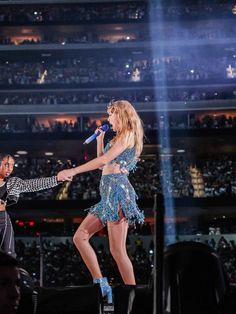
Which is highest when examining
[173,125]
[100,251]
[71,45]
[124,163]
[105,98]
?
[71,45]

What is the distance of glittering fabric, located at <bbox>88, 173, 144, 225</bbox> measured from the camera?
5.06m

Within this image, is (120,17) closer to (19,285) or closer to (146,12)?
(146,12)

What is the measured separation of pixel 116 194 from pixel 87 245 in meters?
0.53

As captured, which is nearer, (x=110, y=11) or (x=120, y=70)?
(x=120, y=70)

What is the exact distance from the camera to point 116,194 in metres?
5.16

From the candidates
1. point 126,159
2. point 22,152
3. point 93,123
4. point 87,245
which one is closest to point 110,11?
point 93,123

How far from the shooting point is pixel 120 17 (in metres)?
34.8

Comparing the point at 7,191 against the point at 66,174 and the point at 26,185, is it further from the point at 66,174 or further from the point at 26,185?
the point at 66,174

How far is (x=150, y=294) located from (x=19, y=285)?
62cm

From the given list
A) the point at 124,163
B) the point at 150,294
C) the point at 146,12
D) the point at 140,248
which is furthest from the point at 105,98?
the point at 150,294

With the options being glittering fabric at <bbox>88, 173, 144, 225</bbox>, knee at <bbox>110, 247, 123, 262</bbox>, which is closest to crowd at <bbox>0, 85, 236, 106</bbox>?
glittering fabric at <bbox>88, 173, 144, 225</bbox>

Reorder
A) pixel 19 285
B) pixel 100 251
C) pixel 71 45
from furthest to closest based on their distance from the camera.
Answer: pixel 71 45, pixel 100 251, pixel 19 285

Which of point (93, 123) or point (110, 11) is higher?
point (110, 11)

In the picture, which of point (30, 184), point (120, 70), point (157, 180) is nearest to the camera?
point (30, 184)
